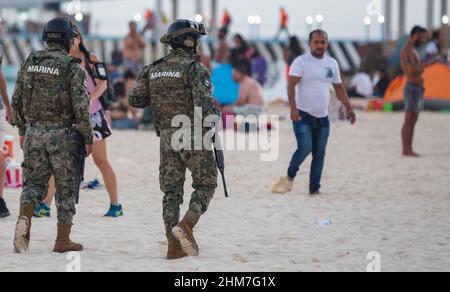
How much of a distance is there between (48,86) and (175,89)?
90 cm

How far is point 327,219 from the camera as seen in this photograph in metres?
9.32

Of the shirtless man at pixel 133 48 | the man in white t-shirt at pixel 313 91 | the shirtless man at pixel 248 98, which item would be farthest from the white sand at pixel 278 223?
the shirtless man at pixel 133 48

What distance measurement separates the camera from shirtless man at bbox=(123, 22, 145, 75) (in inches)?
875

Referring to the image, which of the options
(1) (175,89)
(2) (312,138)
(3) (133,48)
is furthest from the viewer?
(3) (133,48)

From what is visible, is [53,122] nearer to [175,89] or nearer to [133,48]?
[175,89]

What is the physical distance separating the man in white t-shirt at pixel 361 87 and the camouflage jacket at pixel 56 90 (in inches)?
942

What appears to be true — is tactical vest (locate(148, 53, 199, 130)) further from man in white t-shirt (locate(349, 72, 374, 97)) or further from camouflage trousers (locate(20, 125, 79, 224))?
man in white t-shirt (locate(349, 72, 374, 97))

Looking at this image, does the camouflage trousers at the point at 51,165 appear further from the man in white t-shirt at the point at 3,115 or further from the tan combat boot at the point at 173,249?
the man in white t-shirt at the point at 3,115

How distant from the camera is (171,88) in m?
7.15

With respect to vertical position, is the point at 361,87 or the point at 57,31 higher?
the point at 57,31

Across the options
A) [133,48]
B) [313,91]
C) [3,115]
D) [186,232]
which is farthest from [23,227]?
[133,48]

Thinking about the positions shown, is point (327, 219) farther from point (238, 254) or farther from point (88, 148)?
point (88, 148)

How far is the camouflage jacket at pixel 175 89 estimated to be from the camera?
7051mm
